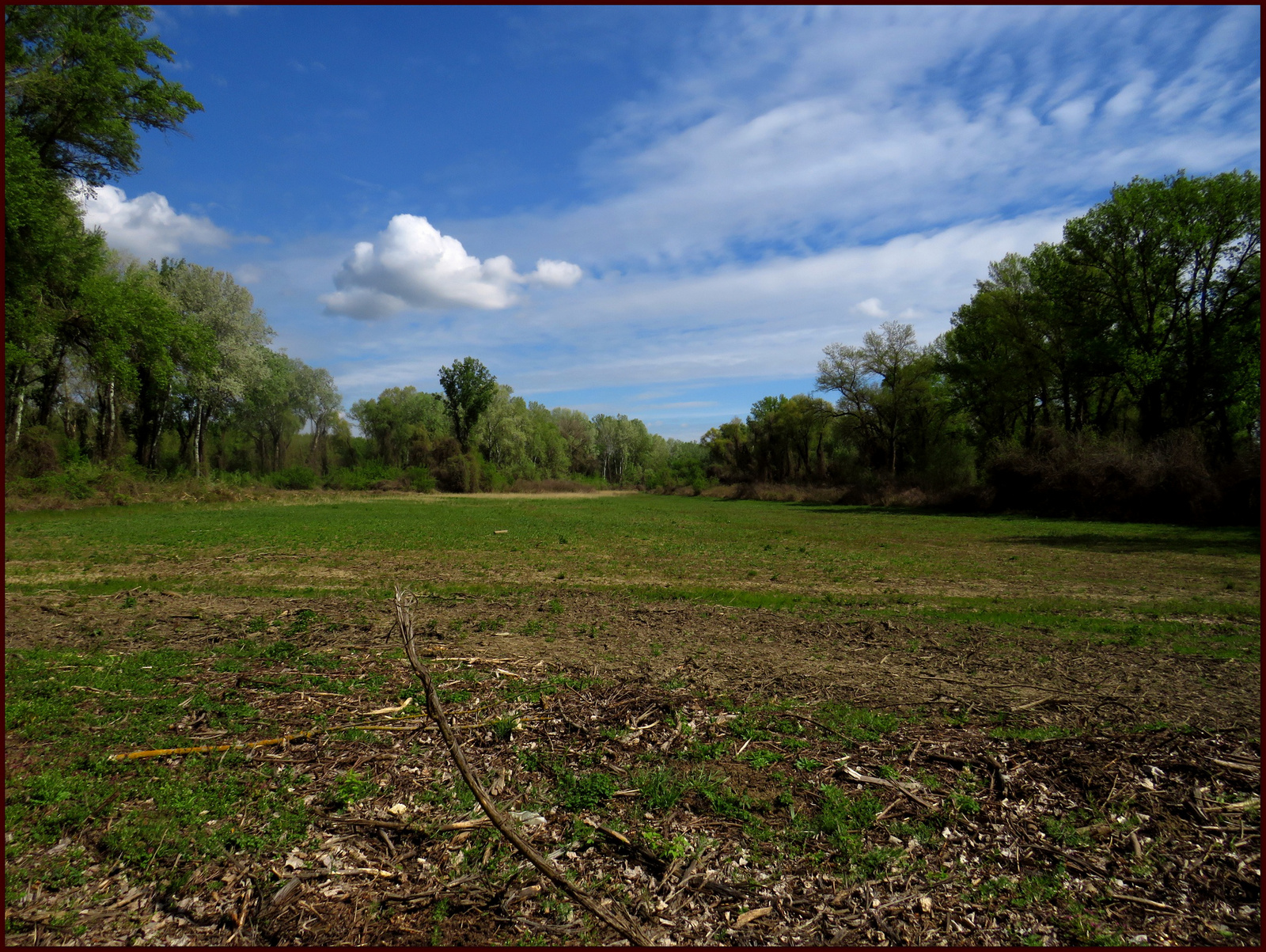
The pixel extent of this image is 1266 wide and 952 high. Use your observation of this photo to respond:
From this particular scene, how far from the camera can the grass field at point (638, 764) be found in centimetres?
349

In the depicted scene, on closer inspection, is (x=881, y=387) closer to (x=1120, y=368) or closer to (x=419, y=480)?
(x=1120, y=368)

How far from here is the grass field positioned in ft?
11.4

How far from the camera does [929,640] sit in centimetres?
869

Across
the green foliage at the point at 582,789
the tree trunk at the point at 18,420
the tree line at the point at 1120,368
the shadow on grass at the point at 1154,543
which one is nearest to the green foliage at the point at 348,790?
the green foliage at the point at 582,789

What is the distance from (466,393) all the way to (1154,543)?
244 feet

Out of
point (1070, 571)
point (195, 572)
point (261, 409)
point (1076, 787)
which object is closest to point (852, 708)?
point (1076, 787)

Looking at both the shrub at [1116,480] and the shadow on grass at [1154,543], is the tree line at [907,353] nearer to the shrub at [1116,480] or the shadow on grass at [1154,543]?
the shrub at [1116,480]

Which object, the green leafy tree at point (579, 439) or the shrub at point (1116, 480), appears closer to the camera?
the shrub at point (1116, 480)

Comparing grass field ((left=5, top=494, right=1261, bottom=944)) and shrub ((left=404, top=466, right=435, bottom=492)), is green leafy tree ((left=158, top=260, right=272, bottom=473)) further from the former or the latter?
grass field ((left=5, top=494, right=1261, bottom=944))

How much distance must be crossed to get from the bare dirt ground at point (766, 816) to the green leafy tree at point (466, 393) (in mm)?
76539

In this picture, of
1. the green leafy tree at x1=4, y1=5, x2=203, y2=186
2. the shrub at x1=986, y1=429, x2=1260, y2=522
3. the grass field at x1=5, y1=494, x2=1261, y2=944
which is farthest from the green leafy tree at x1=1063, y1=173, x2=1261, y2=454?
the green leafy tree at x1=4, y1=5, x2=203, y2=186

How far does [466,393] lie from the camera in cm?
8162

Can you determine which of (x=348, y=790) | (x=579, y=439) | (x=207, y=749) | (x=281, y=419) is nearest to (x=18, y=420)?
(x=207, y=749)

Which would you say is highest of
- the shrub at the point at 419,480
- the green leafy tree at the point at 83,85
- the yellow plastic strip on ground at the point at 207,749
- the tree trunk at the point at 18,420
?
the green leafy tree at the point at 83,85
